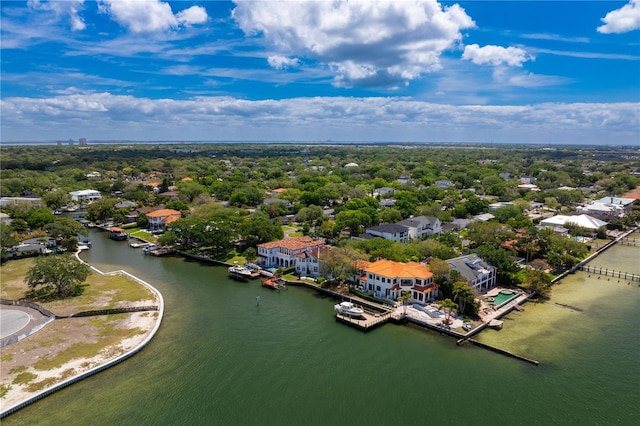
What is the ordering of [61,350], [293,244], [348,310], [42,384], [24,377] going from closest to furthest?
1. [42,384]
2. [24,377]
3. [61,350]
4. [348,310]
5. [293,244]

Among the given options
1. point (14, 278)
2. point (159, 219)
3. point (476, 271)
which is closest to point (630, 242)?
point (476, 271)

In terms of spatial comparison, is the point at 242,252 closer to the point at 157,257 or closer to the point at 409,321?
the point at 157,257

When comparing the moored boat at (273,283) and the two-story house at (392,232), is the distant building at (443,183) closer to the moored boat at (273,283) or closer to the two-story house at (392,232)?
the two-story house at (392,232)

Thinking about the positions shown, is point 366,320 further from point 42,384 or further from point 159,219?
point 159,219

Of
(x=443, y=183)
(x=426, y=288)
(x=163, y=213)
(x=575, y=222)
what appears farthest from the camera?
(x=443, y=183)

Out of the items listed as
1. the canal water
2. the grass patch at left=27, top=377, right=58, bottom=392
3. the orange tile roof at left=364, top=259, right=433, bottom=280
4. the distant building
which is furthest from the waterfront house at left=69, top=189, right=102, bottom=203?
the distant building

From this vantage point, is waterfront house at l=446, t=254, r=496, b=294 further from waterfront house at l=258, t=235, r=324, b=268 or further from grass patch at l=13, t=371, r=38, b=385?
grass patch at l=13, t=371, r=38, b=385

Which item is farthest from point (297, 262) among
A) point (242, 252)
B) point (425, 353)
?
point (425, 353)
